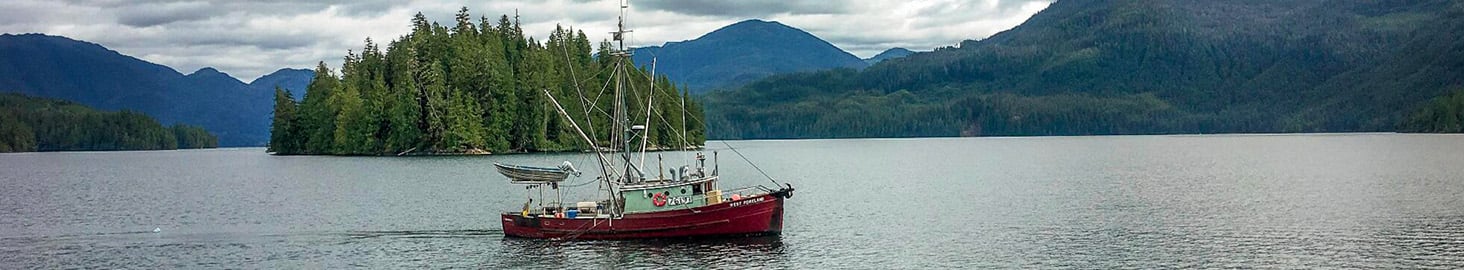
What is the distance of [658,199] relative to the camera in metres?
61.9

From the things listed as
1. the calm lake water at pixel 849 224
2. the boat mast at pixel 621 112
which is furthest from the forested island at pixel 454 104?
the boat mast at pixel 621 112

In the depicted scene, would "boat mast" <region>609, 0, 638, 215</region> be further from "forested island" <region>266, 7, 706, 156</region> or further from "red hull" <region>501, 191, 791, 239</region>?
"forested island" <region>266, 7, 706, 156</region>

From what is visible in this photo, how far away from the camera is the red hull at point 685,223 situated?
61250mm

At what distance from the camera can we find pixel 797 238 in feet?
209

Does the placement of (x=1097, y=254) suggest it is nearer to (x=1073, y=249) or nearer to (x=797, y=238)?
(x=1073, y=249)

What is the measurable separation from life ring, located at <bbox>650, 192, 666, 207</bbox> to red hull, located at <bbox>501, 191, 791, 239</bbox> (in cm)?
71

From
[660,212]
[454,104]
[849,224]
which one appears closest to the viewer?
[660,212]

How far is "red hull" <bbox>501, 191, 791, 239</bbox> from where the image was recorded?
61.2 metres

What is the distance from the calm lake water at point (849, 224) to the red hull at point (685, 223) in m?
0.83

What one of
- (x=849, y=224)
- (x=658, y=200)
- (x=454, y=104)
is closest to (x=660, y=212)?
(x=658, y=200)

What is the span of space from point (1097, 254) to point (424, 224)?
118ft

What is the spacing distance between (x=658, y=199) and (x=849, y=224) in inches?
536

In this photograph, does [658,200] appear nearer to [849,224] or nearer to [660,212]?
[660,212]

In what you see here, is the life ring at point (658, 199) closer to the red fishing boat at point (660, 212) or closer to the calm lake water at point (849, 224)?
the red fishing boat at point (660, 212)
